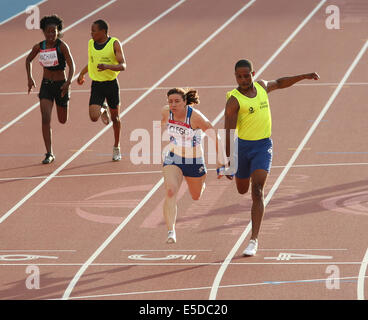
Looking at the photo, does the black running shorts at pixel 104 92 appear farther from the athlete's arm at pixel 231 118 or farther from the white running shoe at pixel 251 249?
the white running shoe at pixel 251 249

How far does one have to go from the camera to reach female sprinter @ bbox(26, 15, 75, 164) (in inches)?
563

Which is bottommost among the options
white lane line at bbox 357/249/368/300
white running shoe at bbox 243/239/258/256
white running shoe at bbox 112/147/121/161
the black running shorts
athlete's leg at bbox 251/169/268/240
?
white lane line at bbox 357/249/368/300

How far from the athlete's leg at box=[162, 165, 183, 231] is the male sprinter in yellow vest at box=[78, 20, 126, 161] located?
159 inches

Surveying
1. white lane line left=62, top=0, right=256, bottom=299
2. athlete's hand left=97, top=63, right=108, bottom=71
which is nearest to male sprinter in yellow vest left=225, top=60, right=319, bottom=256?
white lane line left=62, top=0, right=256, bottom=299

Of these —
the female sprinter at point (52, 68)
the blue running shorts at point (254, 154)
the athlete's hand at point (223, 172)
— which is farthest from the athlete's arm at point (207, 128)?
the female sprinter at point (52, 68)

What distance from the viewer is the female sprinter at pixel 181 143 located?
1017 centimetres

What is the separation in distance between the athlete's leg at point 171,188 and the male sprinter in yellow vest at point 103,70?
4.05 meters

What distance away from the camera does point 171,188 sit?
10.1m

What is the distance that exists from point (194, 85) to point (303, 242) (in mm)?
8608

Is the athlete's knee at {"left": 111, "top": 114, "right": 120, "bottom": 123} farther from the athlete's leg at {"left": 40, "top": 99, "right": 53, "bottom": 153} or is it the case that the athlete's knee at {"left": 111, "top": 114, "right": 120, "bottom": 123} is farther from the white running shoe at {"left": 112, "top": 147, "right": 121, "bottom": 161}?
the athlete's leg at {"left": 40, "top": 99, "right": 53, "bottom": 153}

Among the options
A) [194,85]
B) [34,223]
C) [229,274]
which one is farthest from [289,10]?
[229,274]

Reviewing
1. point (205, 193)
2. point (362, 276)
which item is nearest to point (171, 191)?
point (362, 276)

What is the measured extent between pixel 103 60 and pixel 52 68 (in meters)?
0.81
